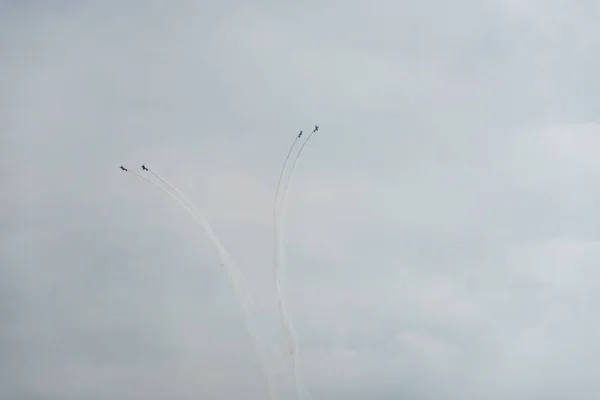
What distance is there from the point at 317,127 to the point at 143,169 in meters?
71.3

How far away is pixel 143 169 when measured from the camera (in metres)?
144

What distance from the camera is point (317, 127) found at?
141625mm
